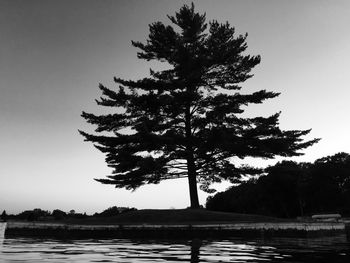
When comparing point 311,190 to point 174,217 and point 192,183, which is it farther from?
point 174,217

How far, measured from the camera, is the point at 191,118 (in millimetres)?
24062

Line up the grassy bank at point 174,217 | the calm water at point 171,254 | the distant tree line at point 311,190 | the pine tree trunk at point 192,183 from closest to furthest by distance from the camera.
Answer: the calm water at point 171,254 → the grassy bank at point 174,217 → the pine tree trunk at point 192,183 → the distant tree line at point 311,190

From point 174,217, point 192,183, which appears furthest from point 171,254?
point 192,183

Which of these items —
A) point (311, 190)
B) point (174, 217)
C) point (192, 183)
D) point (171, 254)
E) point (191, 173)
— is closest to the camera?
point (171, 254)

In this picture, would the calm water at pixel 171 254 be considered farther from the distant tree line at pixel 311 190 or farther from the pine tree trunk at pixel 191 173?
the distant tree line at pixel 311 190

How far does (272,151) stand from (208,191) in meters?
5.07

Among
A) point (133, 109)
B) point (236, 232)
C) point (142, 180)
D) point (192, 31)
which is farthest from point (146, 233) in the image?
point (192, 31)

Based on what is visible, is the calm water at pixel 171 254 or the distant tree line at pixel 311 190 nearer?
the calm water at pixel 171 254

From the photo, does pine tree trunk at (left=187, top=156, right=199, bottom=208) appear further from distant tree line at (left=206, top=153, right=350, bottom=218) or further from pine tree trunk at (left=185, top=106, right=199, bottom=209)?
distant tree line at (left=206, top=153, right=350, bottom=218)

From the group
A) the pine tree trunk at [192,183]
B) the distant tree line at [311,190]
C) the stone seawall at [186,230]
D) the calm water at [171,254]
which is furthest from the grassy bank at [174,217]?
the distant tree line at [311,190]

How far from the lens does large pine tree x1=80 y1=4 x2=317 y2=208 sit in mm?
22703

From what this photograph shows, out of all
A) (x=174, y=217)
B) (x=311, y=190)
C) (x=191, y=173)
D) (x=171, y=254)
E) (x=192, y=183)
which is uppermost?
(x=311, y=190)

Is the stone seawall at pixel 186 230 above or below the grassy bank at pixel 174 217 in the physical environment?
below

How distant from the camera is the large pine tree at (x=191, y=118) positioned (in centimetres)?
2270
